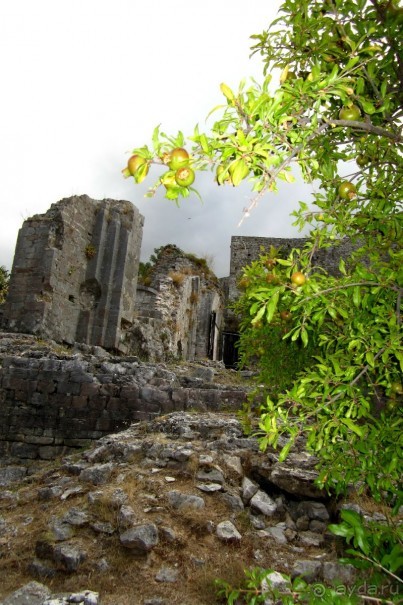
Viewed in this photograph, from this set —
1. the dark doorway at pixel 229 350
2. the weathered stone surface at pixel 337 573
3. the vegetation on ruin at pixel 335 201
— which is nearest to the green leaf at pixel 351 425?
the vegetation on ruin at pixel 335 201

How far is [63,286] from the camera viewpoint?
41.8ft

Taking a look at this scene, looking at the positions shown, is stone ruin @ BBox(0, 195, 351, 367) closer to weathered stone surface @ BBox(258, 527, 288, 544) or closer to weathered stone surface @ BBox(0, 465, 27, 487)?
weathered stone surface @ BBox(0, 465, 27, 487)

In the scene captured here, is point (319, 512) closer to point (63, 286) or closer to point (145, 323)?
point (63, 286)

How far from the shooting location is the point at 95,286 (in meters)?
13.7

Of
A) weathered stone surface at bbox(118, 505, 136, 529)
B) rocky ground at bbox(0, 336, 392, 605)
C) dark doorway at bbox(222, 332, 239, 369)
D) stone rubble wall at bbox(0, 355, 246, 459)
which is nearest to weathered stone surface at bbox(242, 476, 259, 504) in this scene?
rocky ground at bbox(0, 336, 392, 605)

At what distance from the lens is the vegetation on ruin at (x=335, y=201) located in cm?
154

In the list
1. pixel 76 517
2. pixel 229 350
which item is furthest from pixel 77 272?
pixel 229 350

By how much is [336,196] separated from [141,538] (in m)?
3.19

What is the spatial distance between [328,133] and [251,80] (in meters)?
0.95

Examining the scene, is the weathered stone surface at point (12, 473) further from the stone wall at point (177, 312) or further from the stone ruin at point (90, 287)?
the stone wall at point (177, 312)

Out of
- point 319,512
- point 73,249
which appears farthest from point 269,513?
point 73,249

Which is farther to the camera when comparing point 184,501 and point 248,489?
point 248,489

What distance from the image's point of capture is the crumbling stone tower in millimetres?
12172

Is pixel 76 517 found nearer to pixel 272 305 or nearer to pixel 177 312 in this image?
pixel 272 305
